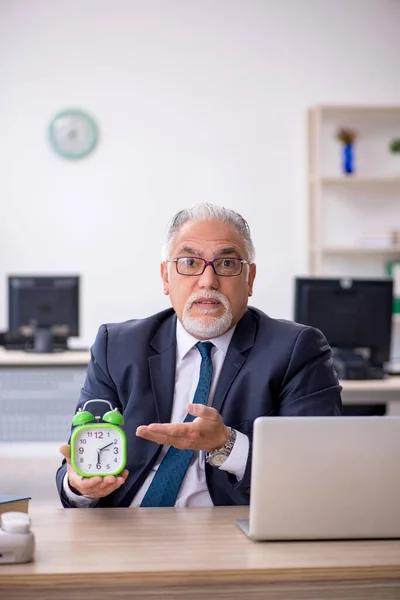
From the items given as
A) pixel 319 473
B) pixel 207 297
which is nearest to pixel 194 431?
pixel 319 473

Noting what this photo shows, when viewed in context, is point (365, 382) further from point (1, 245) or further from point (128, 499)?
point (1, 245)

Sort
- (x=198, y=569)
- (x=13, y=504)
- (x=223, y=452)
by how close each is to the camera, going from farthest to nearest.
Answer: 1. (x=223, y=452)
2. (x=13, y=504)
3. (x=198, y=569)

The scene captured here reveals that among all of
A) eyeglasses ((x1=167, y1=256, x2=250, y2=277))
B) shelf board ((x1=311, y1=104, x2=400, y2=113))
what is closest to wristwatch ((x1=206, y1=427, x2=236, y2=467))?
eyeglasses ((x1=167, y1=256, x2=250, y2=277))

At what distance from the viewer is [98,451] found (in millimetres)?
1705

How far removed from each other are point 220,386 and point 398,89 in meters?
5.12

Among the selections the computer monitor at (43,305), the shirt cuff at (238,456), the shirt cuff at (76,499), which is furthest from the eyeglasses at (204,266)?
the computer monitor at (43,305)

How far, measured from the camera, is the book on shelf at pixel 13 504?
1.63m

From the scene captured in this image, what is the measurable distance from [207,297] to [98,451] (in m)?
0.56

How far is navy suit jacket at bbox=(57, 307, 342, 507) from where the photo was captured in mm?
2002

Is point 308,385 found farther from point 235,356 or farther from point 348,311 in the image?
point 348,311

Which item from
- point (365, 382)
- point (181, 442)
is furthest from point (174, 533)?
point (365, 382)

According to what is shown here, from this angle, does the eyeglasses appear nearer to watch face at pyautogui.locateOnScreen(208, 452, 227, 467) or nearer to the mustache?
the mustache

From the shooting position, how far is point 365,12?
648 cm

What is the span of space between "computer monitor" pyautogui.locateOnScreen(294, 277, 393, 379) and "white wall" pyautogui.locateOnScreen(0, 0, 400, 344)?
6.89ft
